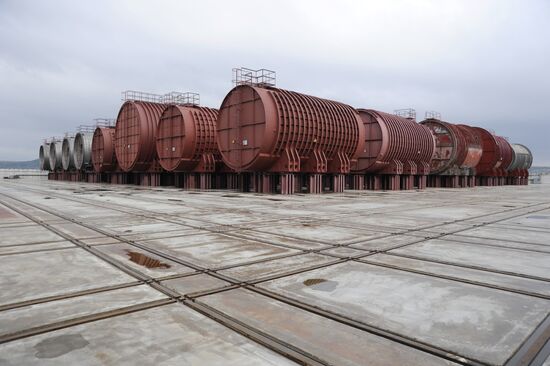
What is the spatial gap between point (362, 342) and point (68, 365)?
214 cm

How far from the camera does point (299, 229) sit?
351 inches

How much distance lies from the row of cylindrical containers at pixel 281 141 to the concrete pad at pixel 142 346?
62.9ft

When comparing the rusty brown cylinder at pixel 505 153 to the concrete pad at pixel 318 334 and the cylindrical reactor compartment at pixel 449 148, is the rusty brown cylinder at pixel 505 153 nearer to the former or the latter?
the cylindrical reactor compartment at pixel 449 148

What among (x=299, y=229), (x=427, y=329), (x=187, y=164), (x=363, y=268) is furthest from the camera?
(x=187, y=164)

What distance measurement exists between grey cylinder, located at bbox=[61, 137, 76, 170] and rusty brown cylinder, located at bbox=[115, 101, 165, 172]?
18.6m

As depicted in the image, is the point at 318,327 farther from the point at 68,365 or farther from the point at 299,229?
the point at 299,229

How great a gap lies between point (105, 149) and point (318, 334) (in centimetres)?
4374

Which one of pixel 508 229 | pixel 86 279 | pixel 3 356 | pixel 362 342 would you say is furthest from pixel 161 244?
pixel 508 229

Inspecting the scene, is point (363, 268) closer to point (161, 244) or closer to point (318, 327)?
point (318, 327)

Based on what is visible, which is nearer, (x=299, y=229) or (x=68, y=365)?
(x=68, y=365)

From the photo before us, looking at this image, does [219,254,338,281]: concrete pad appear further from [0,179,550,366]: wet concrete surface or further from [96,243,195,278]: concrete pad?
[96,243,195,278]: concrete pad

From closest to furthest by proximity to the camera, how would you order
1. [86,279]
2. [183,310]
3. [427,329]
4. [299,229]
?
[427,329]
[183,310]
[86,279]
[299,229]

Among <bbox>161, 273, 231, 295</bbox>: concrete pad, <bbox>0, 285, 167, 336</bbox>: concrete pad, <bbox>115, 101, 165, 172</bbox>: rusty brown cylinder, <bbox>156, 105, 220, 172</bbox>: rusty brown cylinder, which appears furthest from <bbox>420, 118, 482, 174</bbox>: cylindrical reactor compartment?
<bbox>0, 285, 167, 336</bbox>: concrete pad

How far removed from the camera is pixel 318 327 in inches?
132
